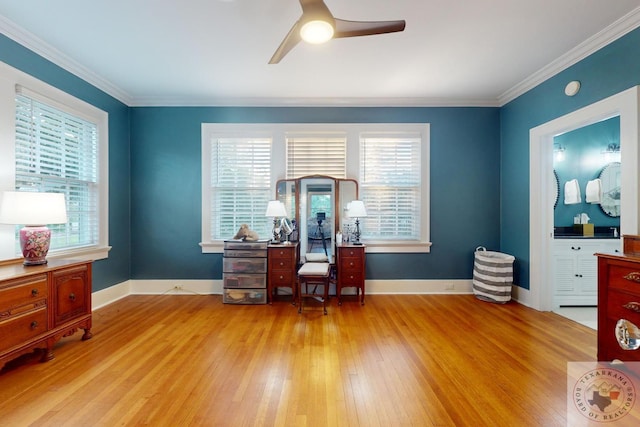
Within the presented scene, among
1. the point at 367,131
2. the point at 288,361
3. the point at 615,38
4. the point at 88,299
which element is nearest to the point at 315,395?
the point at 288,361

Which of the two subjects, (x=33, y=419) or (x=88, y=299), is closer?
(x=33, y=419)

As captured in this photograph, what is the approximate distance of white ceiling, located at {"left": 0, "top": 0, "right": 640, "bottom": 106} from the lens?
7.29 ft

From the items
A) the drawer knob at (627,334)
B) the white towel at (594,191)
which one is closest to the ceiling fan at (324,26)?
the drawer knob at (627,334)

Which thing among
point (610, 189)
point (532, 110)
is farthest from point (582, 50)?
point (610, 189)

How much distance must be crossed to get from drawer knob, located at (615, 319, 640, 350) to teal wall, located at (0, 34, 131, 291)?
4591mm

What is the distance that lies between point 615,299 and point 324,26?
283cm

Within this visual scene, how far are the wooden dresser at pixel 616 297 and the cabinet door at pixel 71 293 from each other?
4.37 m

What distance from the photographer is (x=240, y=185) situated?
4.12 metres

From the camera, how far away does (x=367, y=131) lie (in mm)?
4078

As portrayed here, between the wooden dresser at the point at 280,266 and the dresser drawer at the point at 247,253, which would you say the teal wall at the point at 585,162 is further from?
the dresser drawer at the point at 247,253

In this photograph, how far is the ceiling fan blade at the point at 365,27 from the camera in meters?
1.81

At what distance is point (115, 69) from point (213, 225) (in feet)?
7.21

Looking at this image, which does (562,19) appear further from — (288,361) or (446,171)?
(288,361)

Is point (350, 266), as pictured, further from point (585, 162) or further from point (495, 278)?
point (585, 162)
